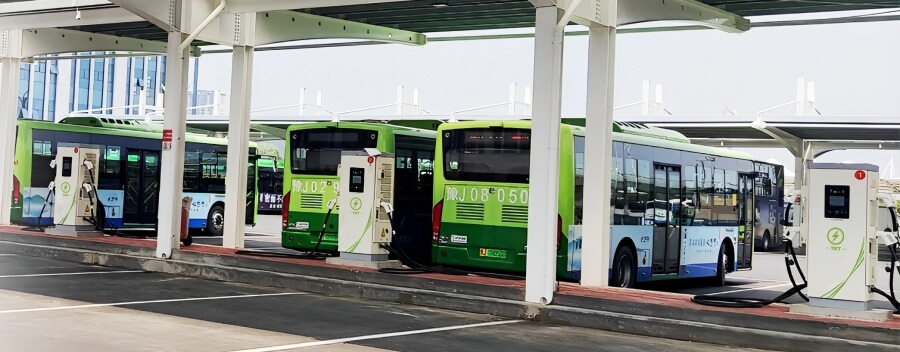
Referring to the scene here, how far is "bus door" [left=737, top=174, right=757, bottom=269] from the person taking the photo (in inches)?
Result: 799

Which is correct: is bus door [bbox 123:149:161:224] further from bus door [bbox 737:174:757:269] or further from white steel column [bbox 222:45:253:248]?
bus door [bbox 737:174:757:269]

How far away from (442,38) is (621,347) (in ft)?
36.6

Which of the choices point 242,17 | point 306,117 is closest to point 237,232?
point 242,17

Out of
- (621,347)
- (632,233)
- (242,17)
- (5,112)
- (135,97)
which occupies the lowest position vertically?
(621,347)

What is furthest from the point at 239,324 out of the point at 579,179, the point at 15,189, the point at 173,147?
the point at 15,189

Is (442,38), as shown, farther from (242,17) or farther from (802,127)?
(802,127)

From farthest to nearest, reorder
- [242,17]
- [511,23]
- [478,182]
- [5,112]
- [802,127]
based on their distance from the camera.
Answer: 1. [802,127]
2. [5,112]
3. [511,23]
4. [242,17]
5. [478,182]

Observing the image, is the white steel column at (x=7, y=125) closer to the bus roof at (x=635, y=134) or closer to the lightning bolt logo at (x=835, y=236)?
the bus roof at (x=635, y=134)

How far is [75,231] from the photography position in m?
20.8

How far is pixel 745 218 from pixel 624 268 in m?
5.55

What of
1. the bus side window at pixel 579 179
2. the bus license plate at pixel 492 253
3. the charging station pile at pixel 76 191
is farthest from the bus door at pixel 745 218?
the charging station pile at pixel 76 191

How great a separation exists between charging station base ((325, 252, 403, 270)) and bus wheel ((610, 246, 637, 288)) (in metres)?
3.21

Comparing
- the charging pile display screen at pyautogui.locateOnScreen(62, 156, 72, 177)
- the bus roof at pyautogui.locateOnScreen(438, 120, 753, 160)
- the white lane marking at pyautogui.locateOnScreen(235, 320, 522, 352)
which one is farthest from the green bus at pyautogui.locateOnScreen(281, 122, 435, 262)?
the white lane marking at pyautogui.locateOnScreen(235, 320, 522, 352)

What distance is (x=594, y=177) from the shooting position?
13969 mm
